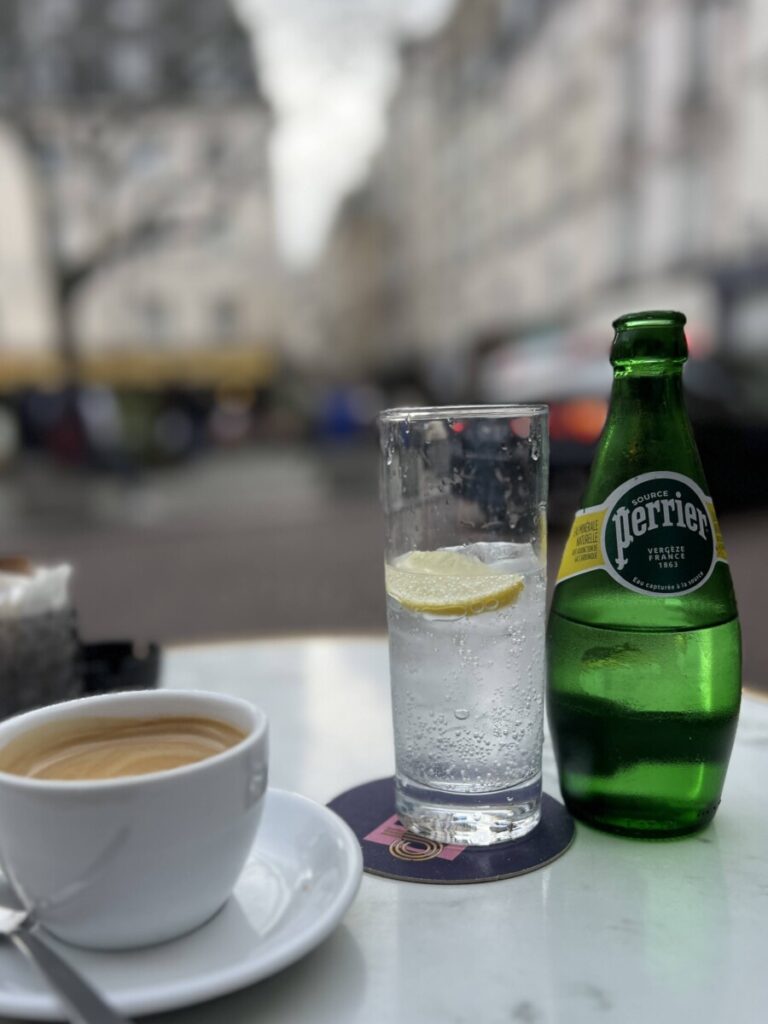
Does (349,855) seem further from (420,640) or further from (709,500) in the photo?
(709,500)

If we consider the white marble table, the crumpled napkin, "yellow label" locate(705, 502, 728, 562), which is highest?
"yellow label" locate(705, 502, 728, 562)

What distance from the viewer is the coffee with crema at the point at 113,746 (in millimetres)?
623

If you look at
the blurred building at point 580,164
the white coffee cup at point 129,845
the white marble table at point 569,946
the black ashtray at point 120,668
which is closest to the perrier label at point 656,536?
the white marble table at point 569,946

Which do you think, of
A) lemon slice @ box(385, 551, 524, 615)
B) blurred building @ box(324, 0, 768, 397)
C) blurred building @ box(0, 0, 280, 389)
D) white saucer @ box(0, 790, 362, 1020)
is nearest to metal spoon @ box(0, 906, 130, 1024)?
white saucer @ box(0, 790, 362, 1020)

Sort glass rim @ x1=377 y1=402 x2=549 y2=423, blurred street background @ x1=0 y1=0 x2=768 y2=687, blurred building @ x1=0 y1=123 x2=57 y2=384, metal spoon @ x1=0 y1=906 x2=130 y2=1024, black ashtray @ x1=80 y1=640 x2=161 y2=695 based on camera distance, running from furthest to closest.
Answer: blurred building @ x1=0 y1=123 x2=57 y2=384 → blurred street background @ x1=0 y1=0 x2=768 y2=687 → black ashtray @ x1=80 y1=640 x2=161 y2=695 → glass rim @ x1=377 y1=402 x2=549 y2=423 → metal spoon @ x1=0 y1=906 x2=130 y2=1024

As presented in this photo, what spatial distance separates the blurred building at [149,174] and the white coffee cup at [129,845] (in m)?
12.3

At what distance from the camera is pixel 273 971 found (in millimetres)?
530

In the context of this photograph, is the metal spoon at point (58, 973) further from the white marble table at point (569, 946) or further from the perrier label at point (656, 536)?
the perrier label at point (656, 536)

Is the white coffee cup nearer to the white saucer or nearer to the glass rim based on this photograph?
the white saucer

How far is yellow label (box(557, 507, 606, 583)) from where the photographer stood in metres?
0.75

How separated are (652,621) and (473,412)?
0.72ft

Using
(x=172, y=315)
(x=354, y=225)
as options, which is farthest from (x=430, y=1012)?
(x=354, y=225)

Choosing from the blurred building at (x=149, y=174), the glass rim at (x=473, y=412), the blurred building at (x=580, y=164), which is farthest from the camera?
the blurred building at (x=149, y=174)

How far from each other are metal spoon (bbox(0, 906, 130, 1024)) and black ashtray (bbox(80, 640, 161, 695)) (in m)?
0.49
